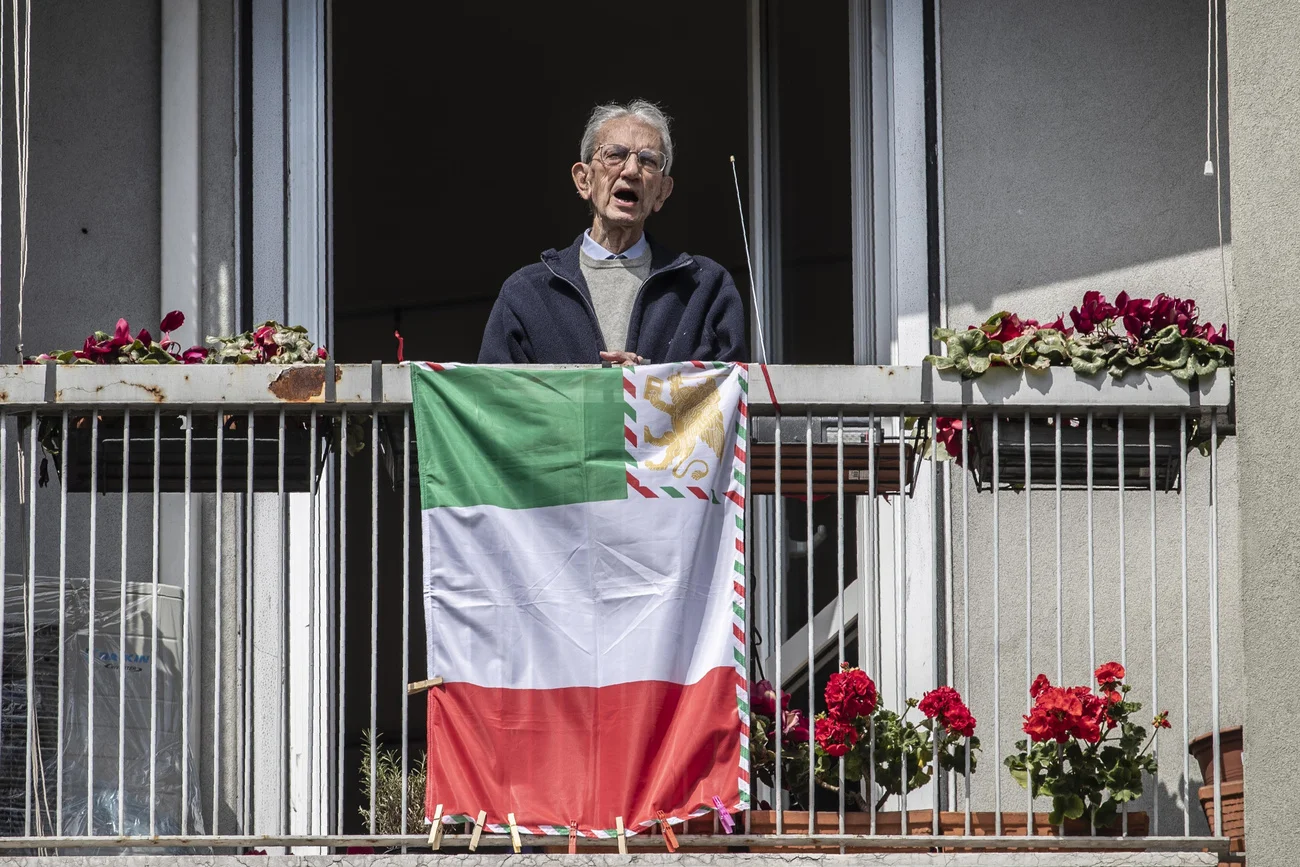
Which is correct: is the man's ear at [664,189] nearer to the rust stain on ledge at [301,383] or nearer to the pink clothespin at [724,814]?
the rust stain on ledge at [301,383]

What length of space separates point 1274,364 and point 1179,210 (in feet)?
6.82

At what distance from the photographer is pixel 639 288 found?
6598 millimetres

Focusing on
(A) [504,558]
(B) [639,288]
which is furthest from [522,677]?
(B) [639,288]

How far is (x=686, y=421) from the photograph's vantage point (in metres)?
5.89

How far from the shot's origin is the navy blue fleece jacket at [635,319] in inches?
253

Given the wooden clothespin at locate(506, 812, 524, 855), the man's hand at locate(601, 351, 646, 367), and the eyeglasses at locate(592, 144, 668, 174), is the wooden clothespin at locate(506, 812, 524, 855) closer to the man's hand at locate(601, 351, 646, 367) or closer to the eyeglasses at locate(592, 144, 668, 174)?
the man's hand at locate(601, 351, 646, 367)

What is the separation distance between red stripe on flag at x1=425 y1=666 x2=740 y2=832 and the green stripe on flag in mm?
549

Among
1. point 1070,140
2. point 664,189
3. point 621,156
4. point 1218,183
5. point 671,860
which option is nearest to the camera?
point 671,860

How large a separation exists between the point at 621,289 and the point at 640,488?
100cm

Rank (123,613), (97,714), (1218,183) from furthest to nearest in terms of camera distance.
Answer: (1218,183)
(97,714)
(123,613)

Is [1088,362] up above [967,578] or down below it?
A: above

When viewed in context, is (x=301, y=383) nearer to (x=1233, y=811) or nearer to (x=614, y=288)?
(x=614, y=288)

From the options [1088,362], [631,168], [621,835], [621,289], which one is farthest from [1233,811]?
[631,168]

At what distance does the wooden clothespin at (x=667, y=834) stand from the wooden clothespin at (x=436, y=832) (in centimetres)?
60
